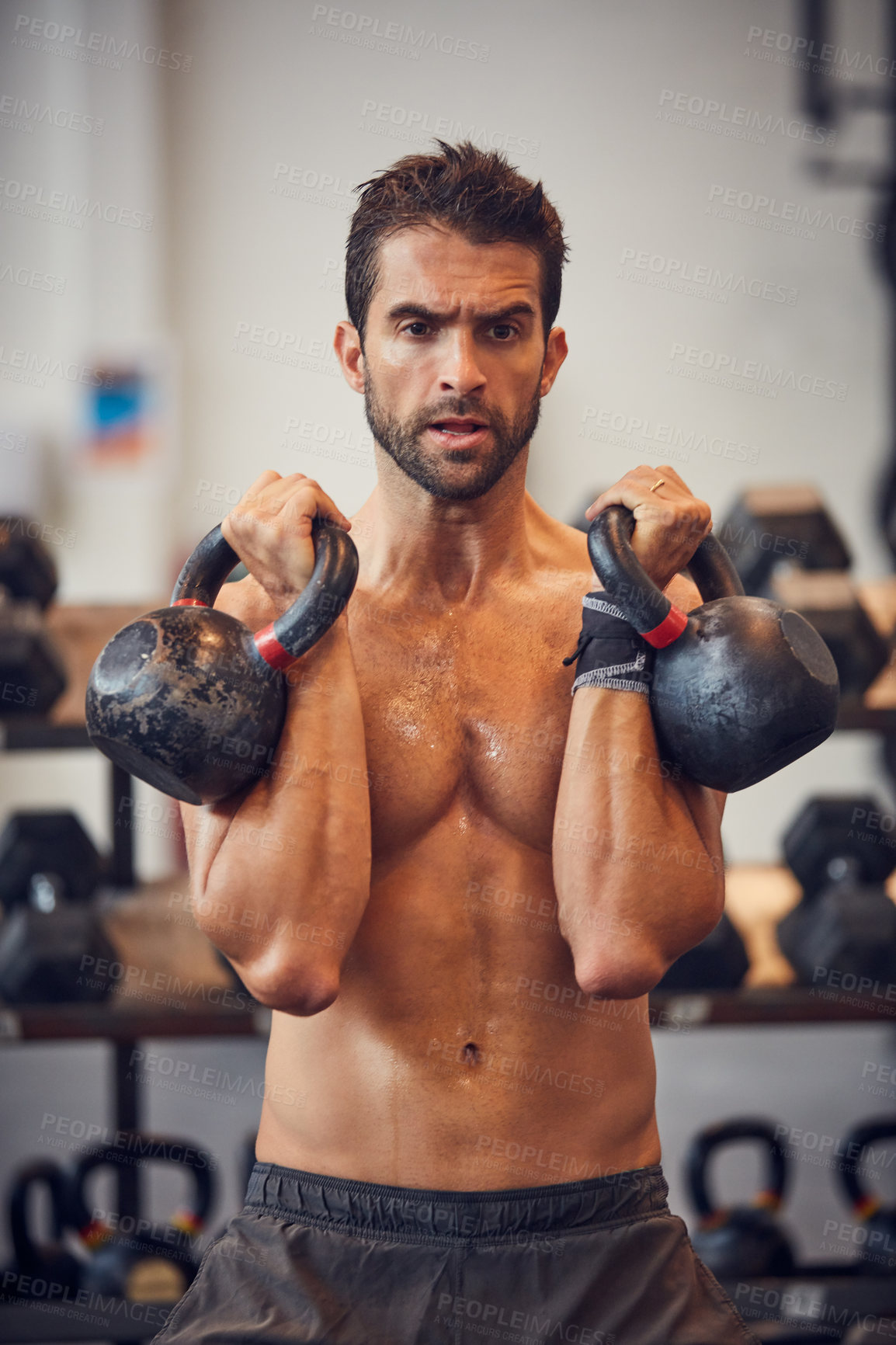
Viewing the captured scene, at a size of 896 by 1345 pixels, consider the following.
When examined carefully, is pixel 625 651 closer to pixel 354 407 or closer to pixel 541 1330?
pixel 541 1330

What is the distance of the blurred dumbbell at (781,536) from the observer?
8.81ft

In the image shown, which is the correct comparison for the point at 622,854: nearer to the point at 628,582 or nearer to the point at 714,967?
the point at 628,582

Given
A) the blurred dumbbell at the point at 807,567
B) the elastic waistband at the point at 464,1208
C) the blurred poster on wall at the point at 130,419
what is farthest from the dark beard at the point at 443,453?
the blurred poster on wall at the point at 130,419

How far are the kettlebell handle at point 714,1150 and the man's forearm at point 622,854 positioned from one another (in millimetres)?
1370

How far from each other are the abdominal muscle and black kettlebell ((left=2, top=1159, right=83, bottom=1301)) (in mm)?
1289

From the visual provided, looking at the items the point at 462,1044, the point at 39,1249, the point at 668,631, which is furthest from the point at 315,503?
the point at 39,1249

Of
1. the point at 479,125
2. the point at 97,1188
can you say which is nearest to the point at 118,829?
the point at 97,1188

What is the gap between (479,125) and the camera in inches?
159

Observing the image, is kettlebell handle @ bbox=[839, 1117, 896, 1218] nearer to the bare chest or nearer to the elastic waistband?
the elastic waistband

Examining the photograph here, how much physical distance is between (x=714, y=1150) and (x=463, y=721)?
4.86 feet

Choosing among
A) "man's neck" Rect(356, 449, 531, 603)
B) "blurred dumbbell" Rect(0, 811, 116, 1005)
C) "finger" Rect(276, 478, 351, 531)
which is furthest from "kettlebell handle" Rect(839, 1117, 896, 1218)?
"finger" Rect(276, 478, 351, 531)

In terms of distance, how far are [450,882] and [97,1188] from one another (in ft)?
8.26

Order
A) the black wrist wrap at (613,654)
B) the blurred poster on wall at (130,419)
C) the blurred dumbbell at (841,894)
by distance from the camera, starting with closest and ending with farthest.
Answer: the black wrist wrap at (613,654) → the blurred dumbbell at (841,894) → the blurred poster on wall at (130,419)

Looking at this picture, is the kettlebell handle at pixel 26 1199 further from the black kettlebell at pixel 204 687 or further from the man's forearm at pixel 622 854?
the man's forearm at pixel 622 854
